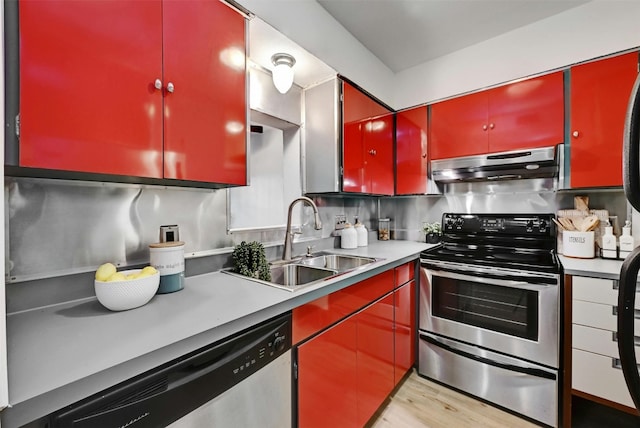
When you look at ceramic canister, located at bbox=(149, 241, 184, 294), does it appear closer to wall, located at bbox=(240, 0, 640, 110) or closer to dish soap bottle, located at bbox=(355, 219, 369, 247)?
wall, located at bbox=(240, 0, 640, 110)

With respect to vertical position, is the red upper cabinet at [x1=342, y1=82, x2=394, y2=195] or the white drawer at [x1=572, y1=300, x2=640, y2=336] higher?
the red upper cabinet at [x1=342, y1=82, x2=394, y2=195]

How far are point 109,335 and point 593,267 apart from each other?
230 cm

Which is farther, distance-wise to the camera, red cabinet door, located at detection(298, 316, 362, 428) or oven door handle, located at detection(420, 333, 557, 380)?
oven door handle, located at detection(420, 333, 557, 380)

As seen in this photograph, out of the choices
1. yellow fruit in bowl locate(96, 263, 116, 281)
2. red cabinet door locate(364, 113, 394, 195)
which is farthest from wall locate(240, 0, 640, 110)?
yellow fruit in bowl locate(96, 263, 116, 281)

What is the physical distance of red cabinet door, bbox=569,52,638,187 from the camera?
1.67 metres

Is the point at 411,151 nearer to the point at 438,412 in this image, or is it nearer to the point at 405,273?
the point at 405,273

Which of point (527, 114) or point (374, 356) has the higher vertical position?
point (527, 114)

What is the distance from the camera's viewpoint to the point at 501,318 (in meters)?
1.73

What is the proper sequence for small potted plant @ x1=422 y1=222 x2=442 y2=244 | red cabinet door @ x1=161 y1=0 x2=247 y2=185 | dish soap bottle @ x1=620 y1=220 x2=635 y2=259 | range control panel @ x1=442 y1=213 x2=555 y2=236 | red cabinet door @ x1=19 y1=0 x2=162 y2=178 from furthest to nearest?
small potted plant @ x1=422 y1=222 x2=442 y2=244 < range control panel @ x1=442 y1=213 x2=555 y2=236 < dish soap bottle @ x1=620 y1=220 x2=635 y2=259 < red cabinet door @ x1=161 y1=0 x2=247 y2=185 < red cabinet door @ x1=19 y1=0 x2=162 y2=178

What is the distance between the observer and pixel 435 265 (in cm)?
198

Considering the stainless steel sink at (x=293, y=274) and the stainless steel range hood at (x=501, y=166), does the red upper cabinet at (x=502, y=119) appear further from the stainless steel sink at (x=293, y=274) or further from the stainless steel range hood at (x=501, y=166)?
the stainless steel sink at (x=293, y=274)

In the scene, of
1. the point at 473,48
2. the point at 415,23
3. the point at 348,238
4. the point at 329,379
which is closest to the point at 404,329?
the point at 348,238

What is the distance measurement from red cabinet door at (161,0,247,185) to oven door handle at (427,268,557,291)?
5.04 feet

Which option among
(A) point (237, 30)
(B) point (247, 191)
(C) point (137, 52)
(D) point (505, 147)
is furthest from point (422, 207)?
(C) point (137, 52)
